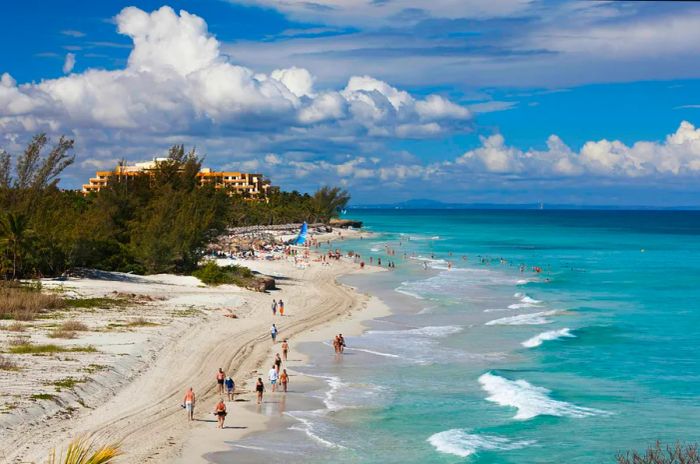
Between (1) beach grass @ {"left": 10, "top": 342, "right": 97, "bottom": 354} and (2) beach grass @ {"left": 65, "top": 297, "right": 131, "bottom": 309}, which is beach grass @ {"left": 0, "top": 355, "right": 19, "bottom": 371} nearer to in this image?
(1) beach grass @ {"left": 10, "top": 342, "right": 97, "bottom": 354}

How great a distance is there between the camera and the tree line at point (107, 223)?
44844 mm

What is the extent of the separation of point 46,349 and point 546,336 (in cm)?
2421

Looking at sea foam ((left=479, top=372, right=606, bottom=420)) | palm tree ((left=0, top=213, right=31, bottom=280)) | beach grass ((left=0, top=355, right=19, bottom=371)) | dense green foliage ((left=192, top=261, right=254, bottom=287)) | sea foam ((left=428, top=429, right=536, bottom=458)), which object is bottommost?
sea foam ((left=428, top=429, right=536, bottom=458))

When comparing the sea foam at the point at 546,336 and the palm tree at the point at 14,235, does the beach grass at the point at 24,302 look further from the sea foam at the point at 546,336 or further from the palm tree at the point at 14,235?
the sea foam at the point at 546,336

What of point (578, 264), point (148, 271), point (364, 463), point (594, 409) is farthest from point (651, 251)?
point (364, 463)

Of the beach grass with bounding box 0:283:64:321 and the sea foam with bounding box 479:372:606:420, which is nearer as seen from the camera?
the sea foam with bounding box 479:372:606:420

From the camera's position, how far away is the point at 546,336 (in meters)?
38.0

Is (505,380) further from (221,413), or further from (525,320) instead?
(525,320)

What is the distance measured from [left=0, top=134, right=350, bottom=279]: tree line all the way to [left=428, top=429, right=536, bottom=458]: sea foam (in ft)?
99.8

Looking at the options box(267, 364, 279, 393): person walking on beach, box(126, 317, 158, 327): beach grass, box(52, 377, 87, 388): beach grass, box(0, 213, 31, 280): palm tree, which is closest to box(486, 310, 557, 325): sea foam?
box(267, 364, 279, 393): person walking on beach

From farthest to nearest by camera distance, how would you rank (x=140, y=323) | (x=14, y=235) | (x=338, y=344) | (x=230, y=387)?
1. (x=14, y=235)
2. (x=140, y=323)
3. (x=338, y=344)
4. (x=230, y=387)

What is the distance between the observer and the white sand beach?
65.1 ft

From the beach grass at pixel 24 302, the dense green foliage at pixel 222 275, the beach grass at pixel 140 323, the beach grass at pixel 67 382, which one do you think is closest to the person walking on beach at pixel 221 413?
the beach grass at pixel 67 382

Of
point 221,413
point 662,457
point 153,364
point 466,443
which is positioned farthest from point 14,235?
point 662,457
